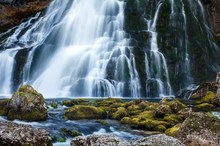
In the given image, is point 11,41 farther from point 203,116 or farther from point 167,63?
point 203,116

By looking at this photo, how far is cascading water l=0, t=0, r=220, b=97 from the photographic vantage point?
29.4 metres

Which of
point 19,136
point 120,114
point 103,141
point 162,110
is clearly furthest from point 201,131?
point 120,114

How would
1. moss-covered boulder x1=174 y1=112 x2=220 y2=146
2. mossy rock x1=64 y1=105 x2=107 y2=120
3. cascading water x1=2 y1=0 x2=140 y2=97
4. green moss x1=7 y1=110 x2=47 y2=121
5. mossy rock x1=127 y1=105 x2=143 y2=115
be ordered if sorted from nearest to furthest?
1. moss-covered boulder x1=174 y1=112 x2=220 y2=146
2. green moss x1=7 y1=110 x2=47 y2=121
3. mossy rock x1=64 y1=105 x2=107 y2=120
4. mossy rock x1=127 y1=105 x2=143 y2=115
5. cascading water x1=2 y1=0 x2=140 y2=97

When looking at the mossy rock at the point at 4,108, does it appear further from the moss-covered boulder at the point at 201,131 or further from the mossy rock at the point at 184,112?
the moss-covered boulder at the point at 201,131

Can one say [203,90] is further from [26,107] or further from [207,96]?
[26,107]

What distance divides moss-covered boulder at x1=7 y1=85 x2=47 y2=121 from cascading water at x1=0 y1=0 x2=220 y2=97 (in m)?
11.5

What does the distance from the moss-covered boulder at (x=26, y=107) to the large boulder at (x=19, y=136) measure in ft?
24.8

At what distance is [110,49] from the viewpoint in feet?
104

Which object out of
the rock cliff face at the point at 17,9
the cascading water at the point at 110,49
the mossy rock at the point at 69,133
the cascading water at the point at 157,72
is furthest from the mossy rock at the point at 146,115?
the rock cliff face at the point at 17,9

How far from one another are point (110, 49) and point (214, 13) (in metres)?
17.9

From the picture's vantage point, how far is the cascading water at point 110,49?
96.6 ft

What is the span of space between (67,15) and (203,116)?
29.6m

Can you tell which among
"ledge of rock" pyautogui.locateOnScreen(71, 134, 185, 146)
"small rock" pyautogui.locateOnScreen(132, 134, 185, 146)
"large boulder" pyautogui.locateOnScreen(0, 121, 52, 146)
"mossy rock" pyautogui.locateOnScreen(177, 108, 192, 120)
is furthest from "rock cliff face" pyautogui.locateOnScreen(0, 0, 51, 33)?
"small rock" pyautogui.locateOnScreen(132, 134, 185, 146)

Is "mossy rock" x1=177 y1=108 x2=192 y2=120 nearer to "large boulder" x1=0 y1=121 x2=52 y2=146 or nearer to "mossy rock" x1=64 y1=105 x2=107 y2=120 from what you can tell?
"mossy rock" x1=64 y1=105 x2=107 y2=120
